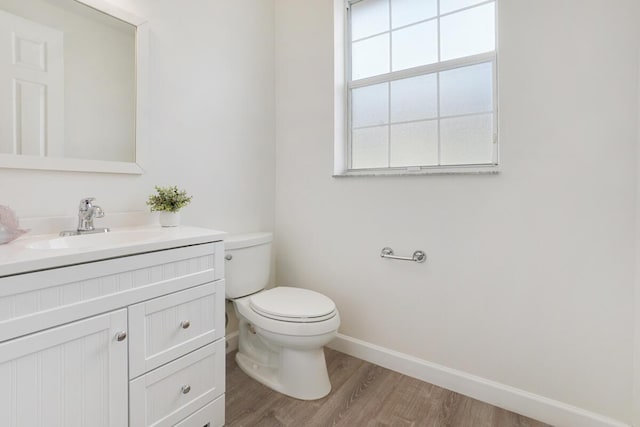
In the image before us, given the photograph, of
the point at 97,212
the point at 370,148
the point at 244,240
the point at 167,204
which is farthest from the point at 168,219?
the point at 370,148

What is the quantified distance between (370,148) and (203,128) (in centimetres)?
101

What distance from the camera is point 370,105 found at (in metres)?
2.03

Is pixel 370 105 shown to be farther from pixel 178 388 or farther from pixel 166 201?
pixel 178 388

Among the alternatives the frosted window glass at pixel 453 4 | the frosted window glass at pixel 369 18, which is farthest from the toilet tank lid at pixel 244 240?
the frosted window glass at pixel 453 4

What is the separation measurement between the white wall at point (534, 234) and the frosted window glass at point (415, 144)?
17cm

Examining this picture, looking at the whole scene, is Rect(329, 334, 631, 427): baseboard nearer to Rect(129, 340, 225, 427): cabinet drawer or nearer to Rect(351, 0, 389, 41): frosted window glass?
Rect(129, 340, 225, 427): cabinet drawer

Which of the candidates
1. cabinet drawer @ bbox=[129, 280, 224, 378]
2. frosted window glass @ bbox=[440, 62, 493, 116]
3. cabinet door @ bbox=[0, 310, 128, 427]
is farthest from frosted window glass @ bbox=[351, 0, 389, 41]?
cabinet door @ bbox=[0, 310, 128, 427]

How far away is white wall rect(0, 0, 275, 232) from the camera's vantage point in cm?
135

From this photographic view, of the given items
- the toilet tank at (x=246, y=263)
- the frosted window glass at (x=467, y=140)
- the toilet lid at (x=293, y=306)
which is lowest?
the toilet lid at (x=293, y=306)

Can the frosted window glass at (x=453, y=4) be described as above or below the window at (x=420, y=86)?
above

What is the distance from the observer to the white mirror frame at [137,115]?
4.30ft

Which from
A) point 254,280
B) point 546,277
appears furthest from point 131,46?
point 546,277

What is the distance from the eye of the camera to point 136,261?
1049mm

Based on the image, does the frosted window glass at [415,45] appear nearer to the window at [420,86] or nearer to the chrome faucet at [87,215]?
the window at [420,86]
